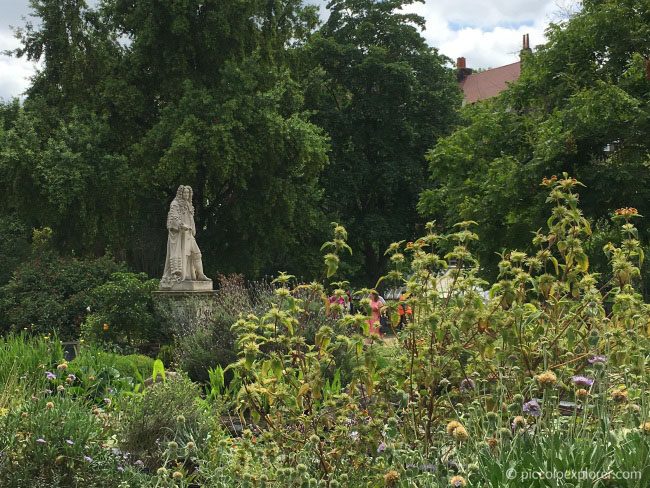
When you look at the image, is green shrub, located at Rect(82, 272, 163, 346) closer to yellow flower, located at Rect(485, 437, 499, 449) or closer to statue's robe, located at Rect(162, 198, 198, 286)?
statue's robe, located at Rect(162, 198, 198, 286)

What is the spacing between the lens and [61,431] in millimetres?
4219

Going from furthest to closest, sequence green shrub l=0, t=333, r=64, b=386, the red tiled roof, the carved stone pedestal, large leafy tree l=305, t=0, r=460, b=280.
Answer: the red tiled roof < large leafy tree l=305, t=0, r=460, b=280 < the carved stone pedestal < green shrub l=0, t=333, r=64, b=386

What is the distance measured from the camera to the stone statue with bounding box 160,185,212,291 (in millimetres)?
13898

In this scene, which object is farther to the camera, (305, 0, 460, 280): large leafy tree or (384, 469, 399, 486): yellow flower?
(305, 0, 460, 280): large leafy tree

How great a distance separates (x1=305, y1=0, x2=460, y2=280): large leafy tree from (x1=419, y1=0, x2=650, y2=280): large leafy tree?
7.05 meters

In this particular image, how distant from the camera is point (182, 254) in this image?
46.1 feet

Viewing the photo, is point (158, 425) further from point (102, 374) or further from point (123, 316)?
point (123, 316)

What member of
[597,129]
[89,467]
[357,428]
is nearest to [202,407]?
[89,467]

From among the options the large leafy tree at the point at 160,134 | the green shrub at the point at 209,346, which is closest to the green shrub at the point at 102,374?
the green shrub at the point at 209,346

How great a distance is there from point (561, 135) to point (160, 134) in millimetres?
11055

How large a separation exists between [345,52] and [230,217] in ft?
27.0

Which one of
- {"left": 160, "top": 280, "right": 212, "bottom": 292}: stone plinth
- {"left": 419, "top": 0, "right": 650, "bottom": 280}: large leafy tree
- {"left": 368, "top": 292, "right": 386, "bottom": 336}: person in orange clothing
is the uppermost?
{"left": 419, "top": 0, "right": 650, "bottom": 280}: large leafy tree

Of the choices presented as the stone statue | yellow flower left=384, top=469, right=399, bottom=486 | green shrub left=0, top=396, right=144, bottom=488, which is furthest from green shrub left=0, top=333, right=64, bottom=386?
the stone statue

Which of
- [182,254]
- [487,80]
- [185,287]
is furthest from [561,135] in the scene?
[487,80]
